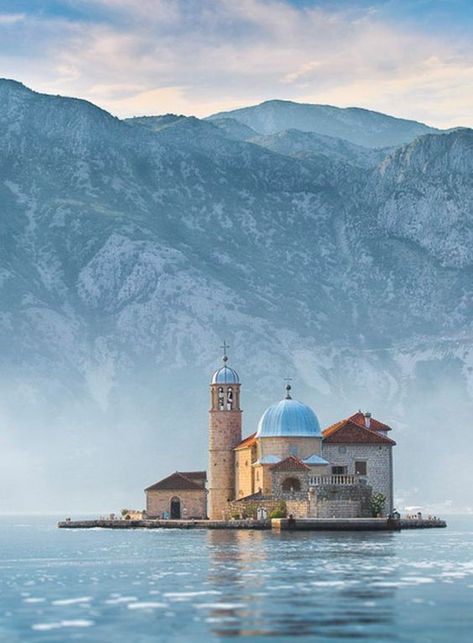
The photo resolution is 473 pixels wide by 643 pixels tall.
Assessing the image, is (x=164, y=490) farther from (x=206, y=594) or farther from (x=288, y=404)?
(x=206, y=594)

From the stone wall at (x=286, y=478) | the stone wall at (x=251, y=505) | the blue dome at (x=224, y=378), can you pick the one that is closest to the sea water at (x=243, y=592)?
the stone wall at (x=251, y=505)

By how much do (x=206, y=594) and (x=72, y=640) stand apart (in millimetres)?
16774

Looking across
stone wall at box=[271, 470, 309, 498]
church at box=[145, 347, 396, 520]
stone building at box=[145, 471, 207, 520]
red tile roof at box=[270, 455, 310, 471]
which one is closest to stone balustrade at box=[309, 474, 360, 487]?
church at box=[145, 347, 396, 520]

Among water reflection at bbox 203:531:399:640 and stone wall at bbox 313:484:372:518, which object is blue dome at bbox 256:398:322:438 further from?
water reflection at bbox 203:531:399:640

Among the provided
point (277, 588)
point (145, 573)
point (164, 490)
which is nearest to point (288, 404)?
point (164, 490)

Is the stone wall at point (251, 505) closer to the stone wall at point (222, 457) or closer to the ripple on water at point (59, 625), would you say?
Result: the stone wall at point (222, 457)

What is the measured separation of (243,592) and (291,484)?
3003 inches

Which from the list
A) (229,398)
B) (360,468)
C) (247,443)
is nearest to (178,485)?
(229,398)

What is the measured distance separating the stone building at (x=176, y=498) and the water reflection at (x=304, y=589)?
48.7 m

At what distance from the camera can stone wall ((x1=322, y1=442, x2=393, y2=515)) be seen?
556 ft

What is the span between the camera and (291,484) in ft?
537

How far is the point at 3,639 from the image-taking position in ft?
236

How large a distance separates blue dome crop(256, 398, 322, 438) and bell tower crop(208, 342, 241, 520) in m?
9.26

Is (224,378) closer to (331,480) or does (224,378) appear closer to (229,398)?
(229,398)
